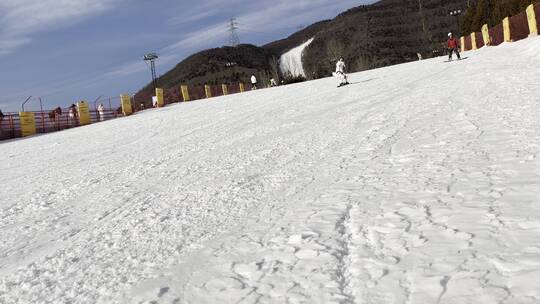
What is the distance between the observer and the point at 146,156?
10.2m

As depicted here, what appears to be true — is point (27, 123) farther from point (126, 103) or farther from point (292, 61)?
point (292, 61)

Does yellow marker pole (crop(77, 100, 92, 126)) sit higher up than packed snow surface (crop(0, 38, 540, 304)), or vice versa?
yellow marker pole (crop(77, 100, 92, 126))

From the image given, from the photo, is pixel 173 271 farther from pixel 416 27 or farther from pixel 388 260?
pixel 416 27

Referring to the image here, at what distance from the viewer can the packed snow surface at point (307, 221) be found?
3.31m

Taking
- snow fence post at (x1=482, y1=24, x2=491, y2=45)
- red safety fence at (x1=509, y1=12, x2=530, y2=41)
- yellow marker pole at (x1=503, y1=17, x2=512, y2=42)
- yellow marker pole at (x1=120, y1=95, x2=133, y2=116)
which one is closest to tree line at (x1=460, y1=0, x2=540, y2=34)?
snow fence post at (x1=482, y1=24, x2=491, y2=45)

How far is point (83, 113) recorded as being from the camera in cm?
3447

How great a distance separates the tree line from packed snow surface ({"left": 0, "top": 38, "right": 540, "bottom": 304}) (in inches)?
1666

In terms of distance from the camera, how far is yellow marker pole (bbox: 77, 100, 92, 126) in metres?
34.2

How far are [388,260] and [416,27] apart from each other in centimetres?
16975

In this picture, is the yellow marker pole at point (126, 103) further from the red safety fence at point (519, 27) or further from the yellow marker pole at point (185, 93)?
the red safety fence at point (519, 27)

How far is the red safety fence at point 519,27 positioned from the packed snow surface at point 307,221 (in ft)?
96.8

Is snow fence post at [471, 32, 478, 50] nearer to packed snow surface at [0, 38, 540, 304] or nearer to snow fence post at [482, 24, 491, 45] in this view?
snow fence post at [482, 24, 491, 45]

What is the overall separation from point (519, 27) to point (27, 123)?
3227cm

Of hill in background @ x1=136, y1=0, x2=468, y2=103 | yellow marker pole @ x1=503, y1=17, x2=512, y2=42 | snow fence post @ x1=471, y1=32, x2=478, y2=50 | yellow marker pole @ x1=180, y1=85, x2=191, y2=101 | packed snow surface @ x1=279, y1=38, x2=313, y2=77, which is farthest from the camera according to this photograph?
packed snow surface @ x1=279, y1=38, x2=313, y2=77
